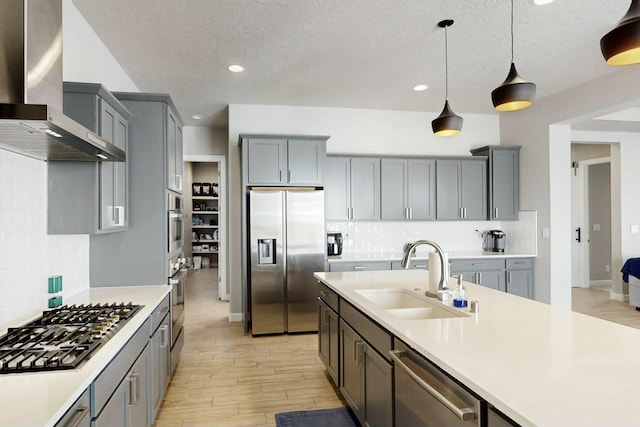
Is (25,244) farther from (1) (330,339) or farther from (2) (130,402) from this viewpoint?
(1) (330,339)

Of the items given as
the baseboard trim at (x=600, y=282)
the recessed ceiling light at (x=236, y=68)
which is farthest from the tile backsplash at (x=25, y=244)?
the baseboard trim at (x=600, y=282)

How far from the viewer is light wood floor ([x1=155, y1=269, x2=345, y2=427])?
2.87 metres

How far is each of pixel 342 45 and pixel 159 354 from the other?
2.85m

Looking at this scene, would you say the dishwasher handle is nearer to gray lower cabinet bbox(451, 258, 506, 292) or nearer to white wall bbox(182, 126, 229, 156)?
gray lower cabinet bbox(451, 258, 506, 292)

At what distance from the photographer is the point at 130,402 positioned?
6.32 feet

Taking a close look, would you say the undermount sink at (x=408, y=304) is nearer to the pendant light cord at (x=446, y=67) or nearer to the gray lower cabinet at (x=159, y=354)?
the gray lower cabinet at (x=159, y=354)

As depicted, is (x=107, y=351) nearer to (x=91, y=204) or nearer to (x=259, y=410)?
(x=91, y=204)

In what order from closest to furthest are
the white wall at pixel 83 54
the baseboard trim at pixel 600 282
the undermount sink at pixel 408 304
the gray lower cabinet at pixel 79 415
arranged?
the gray lower cabinet at pixel 79 415 < the undermount sink at pixel 408 304 < the white wall at pixel 83 54 < the baseboard trim at pixel 600 282

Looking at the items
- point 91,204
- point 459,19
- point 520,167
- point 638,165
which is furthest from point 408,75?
point 638,165

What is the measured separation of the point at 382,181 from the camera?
5324mm

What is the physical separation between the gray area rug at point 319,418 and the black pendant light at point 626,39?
97.5 inches

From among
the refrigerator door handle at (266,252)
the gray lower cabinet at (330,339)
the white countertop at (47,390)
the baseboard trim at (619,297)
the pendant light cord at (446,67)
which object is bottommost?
the baseboard trim at (619,297)

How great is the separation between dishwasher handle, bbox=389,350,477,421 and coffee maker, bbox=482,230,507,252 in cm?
438

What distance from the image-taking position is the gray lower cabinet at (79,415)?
47.9 inches
